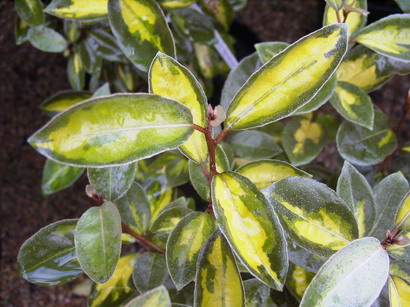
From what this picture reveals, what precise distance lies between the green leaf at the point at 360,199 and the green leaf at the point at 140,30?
367 mm

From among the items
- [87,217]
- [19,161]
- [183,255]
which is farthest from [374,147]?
[19,161]

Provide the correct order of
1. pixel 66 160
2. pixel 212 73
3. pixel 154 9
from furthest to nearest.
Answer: pixel 212 73
pixel 154 9
pixel 66 160

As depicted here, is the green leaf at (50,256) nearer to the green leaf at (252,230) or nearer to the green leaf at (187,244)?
the green leaf at (187,244)

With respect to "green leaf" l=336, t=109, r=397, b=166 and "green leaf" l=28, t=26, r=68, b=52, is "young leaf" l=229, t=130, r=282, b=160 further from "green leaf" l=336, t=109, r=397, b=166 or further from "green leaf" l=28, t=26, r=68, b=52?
"green leaf" l=28, t=26, r=68, b=52

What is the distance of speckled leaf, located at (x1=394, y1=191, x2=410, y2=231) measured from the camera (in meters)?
0.65

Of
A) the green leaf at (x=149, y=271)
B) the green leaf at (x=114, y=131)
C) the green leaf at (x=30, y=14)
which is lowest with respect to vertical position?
the green leaf at (x=149, y=271)

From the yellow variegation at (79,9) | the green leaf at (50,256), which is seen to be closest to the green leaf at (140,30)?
the yellow variegation at (79,9)

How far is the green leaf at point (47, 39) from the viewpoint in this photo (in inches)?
45.5

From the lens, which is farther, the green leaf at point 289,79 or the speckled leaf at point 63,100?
the speckled leaf at point 63,100

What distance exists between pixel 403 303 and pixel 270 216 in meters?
0.26

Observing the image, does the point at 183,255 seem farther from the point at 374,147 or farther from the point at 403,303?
the point at 374,147

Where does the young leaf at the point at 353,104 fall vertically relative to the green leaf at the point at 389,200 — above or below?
above

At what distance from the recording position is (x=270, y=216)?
58 centimetres

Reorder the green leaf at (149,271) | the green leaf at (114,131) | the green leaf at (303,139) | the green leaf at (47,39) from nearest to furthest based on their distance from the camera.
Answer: the green leaf at (114,131)
the green leaf at (149,271)
the green leaf at (303,139)
the green leaf at (47,39)
